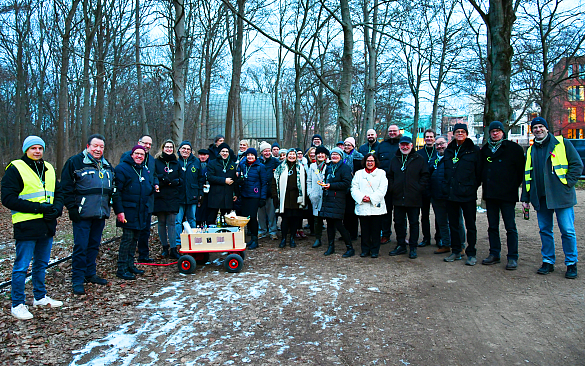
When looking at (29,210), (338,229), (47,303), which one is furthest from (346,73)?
(47,303)

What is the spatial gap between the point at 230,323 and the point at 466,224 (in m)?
4.15

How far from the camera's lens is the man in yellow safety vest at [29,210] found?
4.58 metres

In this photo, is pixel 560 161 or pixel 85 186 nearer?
pixel 85 186

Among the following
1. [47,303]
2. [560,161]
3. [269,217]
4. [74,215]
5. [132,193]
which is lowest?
[47,303]

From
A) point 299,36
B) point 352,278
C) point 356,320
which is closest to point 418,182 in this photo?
point 352,278

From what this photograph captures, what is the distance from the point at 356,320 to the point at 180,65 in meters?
9.05

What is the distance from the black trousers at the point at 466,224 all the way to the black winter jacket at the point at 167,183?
4526mm

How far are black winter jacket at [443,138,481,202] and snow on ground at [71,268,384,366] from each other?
2.19 meters

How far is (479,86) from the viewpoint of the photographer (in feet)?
84.7

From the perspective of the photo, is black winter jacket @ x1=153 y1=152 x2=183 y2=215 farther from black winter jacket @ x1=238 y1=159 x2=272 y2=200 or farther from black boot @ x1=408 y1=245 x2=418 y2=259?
black boot @ x1=408 y1=245 x2=418 y2=259

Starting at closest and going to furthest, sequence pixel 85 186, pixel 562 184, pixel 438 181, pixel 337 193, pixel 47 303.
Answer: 1. pixel 47 303
2. pixel 85 186
3. pixel 562 184
4. pixel 438 181
5. pixel 337 193

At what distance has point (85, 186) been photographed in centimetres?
544

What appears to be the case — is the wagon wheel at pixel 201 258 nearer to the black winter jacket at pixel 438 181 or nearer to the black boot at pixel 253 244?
the black boot at pixel 253 244

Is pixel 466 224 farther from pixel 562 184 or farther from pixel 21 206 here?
pixel 21 206
